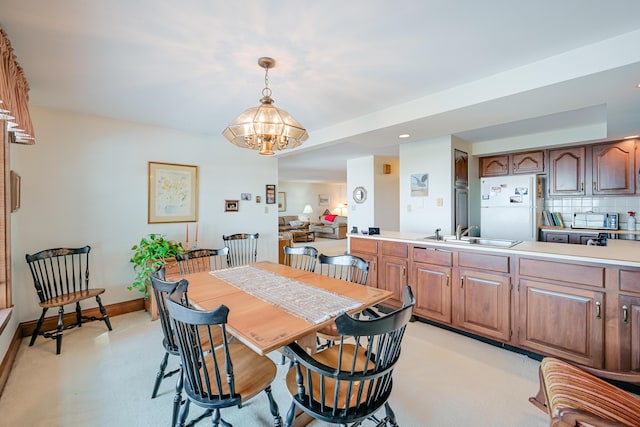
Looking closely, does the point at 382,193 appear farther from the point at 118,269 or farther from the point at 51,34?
the point at 51,34

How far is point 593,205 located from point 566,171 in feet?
2.18

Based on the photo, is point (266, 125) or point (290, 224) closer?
point (266, 125)

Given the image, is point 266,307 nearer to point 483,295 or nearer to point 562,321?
point 483,295

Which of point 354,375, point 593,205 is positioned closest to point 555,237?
point 593,205

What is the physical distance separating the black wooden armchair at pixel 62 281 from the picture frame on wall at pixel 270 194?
240 centimetres

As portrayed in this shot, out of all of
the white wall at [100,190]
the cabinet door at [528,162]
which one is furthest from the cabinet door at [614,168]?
the white wall at [100,190]

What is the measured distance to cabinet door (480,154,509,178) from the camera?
15.2 feet

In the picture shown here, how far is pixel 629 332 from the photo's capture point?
6.20 ft

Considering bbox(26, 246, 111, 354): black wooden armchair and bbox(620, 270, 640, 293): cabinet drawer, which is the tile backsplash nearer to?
bbox(620, 270, 640, 293): cabinet drawer

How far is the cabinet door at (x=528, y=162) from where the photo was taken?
4375mm

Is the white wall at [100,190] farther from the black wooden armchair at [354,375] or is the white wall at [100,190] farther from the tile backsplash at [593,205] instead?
the tile backsplash at [593,205]

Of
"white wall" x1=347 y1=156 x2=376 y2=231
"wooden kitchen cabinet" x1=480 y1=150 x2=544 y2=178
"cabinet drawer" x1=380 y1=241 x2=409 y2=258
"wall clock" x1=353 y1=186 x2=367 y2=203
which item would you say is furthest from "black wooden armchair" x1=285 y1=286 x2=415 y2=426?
"wall clock" x1=353 y1=186 x2=367 y2=203

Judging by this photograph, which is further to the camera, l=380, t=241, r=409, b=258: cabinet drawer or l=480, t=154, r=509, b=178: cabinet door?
l=480, t=154, r=509, b=178: cabinet door

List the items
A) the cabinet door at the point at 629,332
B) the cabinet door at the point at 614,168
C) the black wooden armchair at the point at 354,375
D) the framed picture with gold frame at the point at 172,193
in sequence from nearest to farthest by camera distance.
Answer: the black wooden armchair at the point at 354,375, the cabinet door at the point at 629,332, the framed picture with gold frame at the point at 172,193, the cabinet door at the point at 614,168
